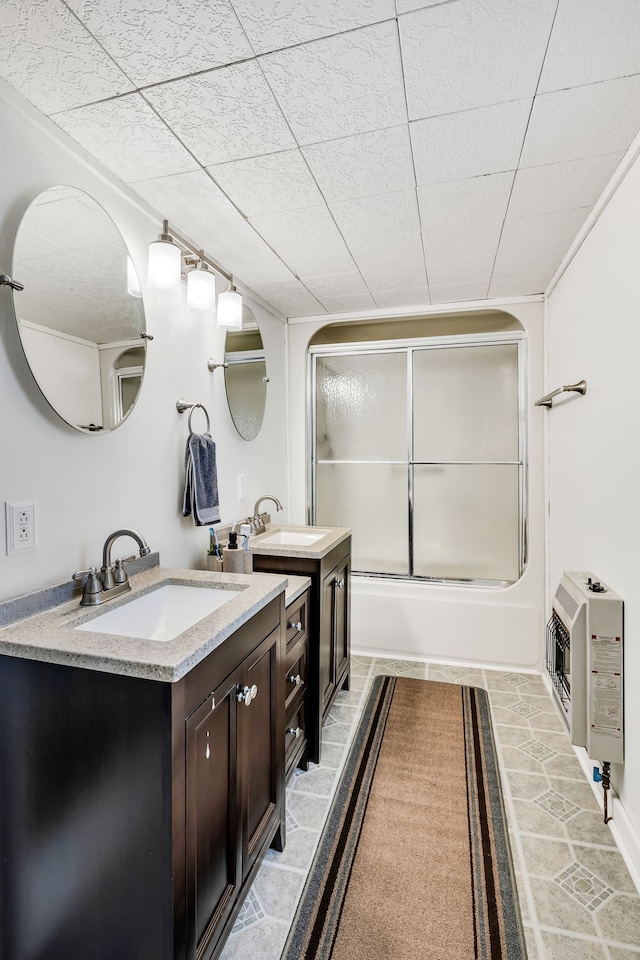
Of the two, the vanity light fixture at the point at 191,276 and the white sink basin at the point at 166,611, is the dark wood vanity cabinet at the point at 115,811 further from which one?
the vanity light fixture at the point at 191,276

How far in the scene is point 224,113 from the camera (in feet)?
4.21

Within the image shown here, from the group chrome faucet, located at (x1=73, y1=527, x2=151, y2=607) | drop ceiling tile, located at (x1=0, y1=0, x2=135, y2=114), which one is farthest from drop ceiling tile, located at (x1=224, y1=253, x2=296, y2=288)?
chrome faucet, located at (x1=73, y1=527, x2=151, y2=607)

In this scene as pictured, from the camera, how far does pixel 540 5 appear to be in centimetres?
99

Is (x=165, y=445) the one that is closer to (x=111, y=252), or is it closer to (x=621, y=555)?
(x=111, y=252)

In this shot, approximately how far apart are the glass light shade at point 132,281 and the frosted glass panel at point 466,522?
84.1 inches

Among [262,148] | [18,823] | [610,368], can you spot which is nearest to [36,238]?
[262,148]

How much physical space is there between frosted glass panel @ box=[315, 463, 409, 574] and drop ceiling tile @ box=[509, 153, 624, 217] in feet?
5.73

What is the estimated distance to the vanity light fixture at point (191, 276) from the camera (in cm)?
163

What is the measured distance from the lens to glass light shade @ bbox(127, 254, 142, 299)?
1.59 meters

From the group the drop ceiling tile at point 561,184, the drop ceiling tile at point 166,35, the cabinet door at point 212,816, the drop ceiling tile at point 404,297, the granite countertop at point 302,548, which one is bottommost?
the cabinet door at point 212,816

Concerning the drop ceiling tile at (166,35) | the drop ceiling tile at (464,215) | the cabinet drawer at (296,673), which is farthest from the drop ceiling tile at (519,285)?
the cabinet drawer at (296,673)

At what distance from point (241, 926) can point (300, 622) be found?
3.03 feet

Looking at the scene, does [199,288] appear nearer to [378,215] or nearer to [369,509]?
[378,215]

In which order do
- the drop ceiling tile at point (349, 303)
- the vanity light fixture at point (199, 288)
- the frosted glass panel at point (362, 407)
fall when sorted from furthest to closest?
1. the frosted glass panel at point (362, 407)
2. the drop ceiling tile at point (349, 303)
3. the vanity light fixture at point (199, 288)
